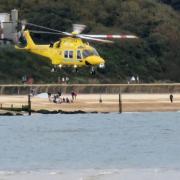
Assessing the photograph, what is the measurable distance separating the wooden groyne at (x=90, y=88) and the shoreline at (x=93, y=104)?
3.20m

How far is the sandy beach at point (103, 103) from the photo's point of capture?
75.8m

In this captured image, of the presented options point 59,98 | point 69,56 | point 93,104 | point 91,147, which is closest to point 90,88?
point 59,98

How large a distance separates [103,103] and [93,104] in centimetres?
76

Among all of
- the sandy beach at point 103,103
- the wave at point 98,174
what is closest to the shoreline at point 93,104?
the sandy beach at point 103,103

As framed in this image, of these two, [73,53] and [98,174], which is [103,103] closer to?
[73,53]

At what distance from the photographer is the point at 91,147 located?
168 feet

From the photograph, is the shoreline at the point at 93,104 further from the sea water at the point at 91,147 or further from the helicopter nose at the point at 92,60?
the helicopter nose at the point at 92,60

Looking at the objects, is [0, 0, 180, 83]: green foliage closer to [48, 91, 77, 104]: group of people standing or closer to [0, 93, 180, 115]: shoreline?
[48, 91, 77, 104]: group of people standing

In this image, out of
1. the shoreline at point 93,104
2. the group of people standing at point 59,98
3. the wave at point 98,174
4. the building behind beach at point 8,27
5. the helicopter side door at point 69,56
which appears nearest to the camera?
the wave at point 98,174

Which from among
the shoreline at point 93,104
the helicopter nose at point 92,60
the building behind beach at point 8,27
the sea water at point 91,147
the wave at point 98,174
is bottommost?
the wave at point 98,174

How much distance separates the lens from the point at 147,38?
112750 millimetres

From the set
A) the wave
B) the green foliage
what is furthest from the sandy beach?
the wave

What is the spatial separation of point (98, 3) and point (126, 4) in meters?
3.40

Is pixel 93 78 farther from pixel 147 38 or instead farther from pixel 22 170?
pixel 22 170
